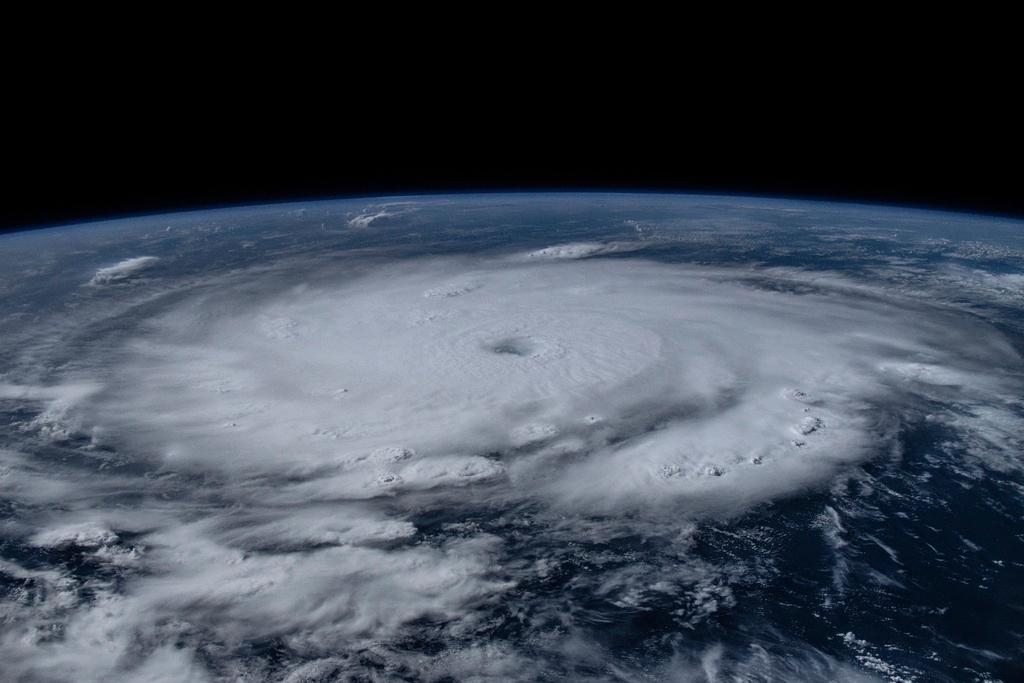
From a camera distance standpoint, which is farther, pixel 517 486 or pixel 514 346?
pixel 514 346

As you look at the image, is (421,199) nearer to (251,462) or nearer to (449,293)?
(449,293)

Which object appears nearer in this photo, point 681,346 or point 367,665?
point 367,665

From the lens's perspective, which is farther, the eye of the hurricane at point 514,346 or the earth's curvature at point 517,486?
the eye of the hurricane at point 514,346

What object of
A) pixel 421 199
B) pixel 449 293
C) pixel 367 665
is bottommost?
pixel 367 665

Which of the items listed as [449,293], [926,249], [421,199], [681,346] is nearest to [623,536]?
[681,346]

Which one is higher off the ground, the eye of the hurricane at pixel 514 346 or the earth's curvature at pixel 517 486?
the eye of the hurricane at pixel 514 346
